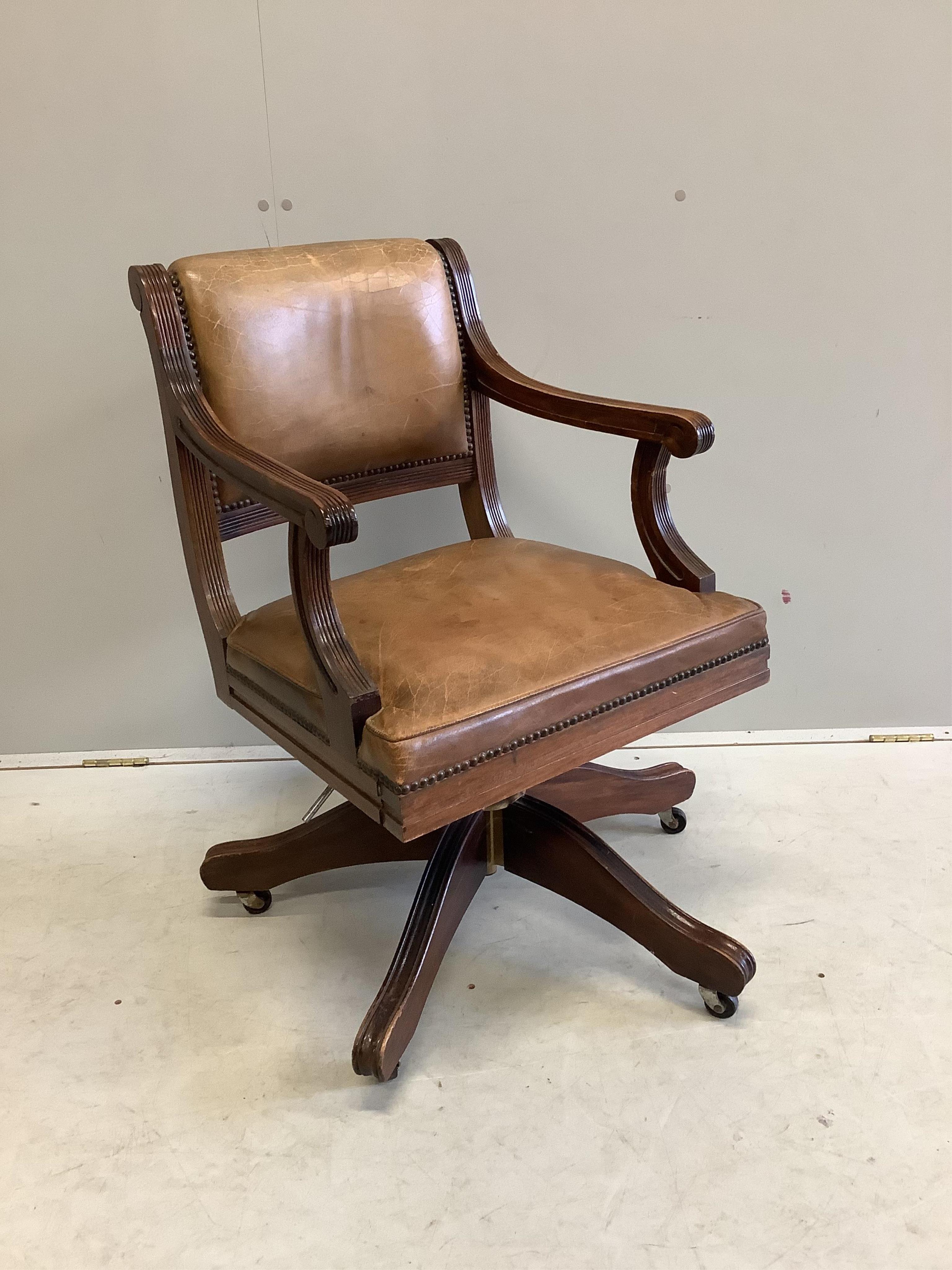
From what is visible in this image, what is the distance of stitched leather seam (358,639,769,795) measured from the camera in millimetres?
1085

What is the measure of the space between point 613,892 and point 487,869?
0.68 ft

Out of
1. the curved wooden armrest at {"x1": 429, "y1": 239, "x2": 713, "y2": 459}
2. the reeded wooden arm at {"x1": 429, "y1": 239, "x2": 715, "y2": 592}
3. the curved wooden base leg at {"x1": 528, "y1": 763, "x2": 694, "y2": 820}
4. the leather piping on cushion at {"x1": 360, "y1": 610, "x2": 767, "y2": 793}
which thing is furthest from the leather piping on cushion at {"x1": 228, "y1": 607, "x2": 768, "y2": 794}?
the curved wooden base leg at {"x1": 528, "y1": 763, "x2": 694, "y2": 820}

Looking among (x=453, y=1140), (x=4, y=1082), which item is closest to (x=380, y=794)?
(x=453, y=1140)

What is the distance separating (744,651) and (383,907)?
72 centimetres

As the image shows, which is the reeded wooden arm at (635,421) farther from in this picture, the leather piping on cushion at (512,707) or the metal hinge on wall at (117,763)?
the metal hinge on wall at (117,763)

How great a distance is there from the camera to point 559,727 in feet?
3.87

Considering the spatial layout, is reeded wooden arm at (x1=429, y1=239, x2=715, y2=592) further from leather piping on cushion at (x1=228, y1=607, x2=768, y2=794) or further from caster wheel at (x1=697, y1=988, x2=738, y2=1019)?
caster wheel at (x1=697, y1=988, x2=738, y2=1019)

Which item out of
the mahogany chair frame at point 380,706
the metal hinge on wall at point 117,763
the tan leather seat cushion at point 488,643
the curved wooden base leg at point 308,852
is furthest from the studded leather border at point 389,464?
the metal hinge on wall at point 117,763

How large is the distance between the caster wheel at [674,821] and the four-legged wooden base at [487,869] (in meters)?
0.05

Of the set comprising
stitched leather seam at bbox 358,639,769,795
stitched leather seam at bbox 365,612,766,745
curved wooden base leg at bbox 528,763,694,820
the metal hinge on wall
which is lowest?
the metal hinge on wall

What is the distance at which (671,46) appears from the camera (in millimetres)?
1690

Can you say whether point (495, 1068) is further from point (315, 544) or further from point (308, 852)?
point (315, 544)

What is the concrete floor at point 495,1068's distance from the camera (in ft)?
3.60

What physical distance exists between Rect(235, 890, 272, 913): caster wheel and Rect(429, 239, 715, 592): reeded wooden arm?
2.65 feet
